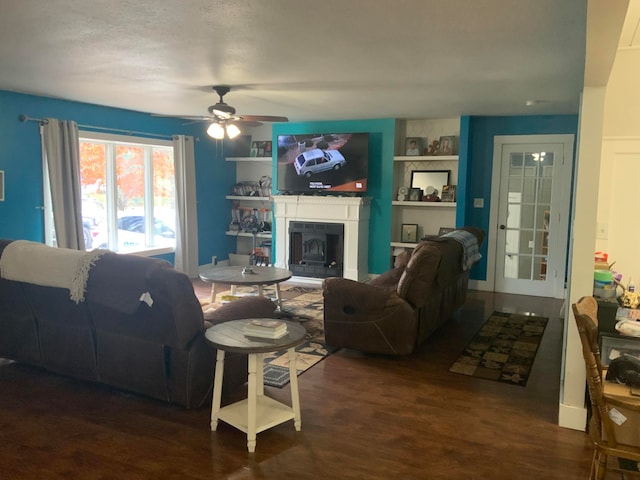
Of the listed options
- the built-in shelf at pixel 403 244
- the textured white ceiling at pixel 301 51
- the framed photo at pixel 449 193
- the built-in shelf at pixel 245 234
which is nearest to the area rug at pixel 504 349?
the built-in shelf at pixel 403 244

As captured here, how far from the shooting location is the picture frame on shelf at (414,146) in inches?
278

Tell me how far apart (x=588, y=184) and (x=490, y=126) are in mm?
4043


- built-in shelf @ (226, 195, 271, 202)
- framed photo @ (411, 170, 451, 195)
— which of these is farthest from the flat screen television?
framed photo @ (411, 170, 451, 195)

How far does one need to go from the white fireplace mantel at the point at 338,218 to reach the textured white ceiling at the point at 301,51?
1.69 meters

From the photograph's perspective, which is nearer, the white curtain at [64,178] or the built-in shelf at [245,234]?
the white curtain at [64,178]

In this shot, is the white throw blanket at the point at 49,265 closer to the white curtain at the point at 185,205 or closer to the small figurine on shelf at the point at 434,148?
the white curtain at the point at 185,205

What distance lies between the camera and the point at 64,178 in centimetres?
575

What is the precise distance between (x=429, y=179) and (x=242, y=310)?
4317mm

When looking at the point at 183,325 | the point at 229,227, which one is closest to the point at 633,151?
the point at 183,325

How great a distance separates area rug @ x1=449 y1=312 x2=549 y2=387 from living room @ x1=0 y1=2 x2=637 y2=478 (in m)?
0.91

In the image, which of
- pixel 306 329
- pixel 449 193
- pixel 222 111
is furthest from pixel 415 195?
pixel 222 111

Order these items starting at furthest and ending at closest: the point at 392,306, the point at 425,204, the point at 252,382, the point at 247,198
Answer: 1. the point at 247,198
2. the point at 425,204
3. the point at 392,306
4. the point at 252,382

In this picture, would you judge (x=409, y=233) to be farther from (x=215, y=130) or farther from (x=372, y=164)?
(x=215, y=130)

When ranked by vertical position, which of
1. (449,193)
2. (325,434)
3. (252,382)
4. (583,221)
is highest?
(449,193)
